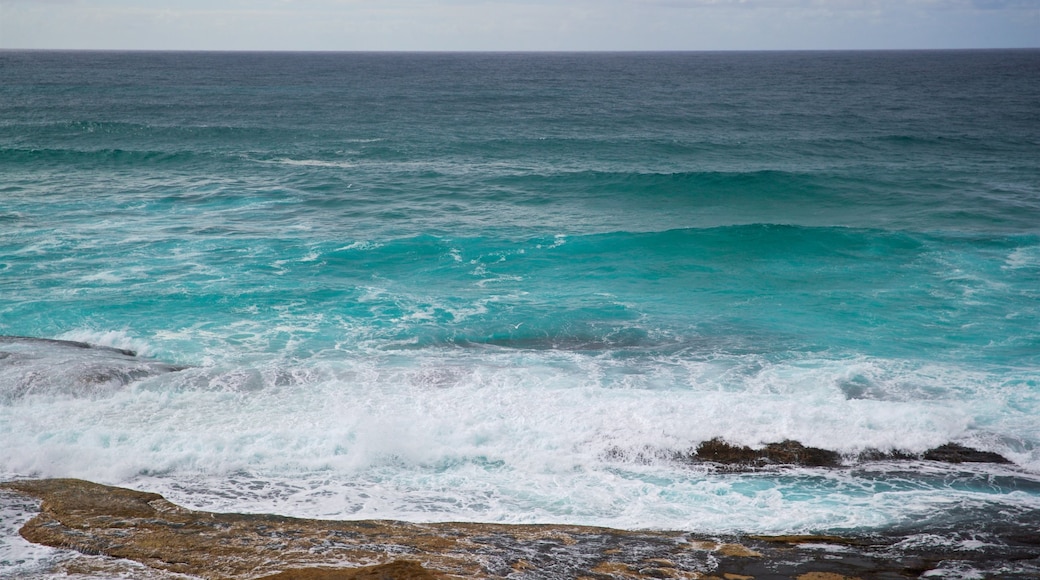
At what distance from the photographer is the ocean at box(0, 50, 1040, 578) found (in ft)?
40.5

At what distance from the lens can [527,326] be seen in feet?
65.8

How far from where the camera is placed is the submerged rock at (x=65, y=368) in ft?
49.6

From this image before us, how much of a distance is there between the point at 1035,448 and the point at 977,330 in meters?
6.78

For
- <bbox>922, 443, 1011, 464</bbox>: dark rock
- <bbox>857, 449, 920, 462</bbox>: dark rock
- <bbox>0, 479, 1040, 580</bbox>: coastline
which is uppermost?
<bbox>922, 443, 1011, 464</bbox>: dark rock

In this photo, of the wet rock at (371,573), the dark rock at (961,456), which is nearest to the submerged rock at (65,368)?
the wet rock at (371,573)

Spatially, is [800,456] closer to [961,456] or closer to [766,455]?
[766,455]

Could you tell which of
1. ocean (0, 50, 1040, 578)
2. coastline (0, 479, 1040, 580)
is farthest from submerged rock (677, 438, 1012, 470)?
coastline (0, 479, 1040, 580)

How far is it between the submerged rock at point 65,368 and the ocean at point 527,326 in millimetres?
81

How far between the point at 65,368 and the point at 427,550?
10738mm

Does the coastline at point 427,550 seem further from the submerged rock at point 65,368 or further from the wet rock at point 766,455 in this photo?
the submerged rock at point 65,368

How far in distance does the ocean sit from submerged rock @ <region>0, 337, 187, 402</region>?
0.08 metres

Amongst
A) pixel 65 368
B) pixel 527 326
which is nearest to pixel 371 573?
pixel 65 368

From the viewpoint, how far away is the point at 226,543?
966 cm

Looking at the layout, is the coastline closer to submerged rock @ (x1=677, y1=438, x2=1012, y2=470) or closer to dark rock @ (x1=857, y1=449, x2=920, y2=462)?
submerged rock @ (x1=677, y1=438, x2=1012, y2=470)
